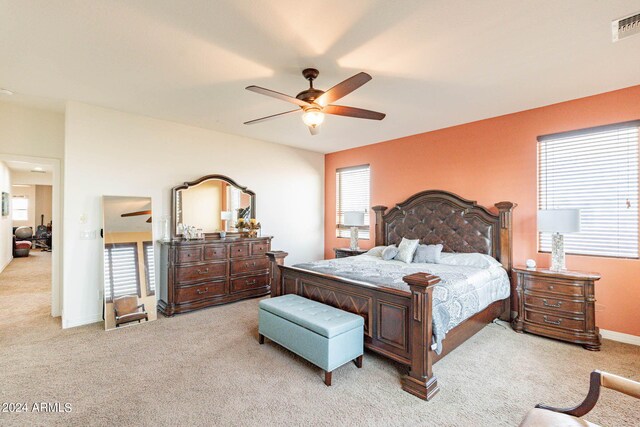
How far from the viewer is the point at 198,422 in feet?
6.71

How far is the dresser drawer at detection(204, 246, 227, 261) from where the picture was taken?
451 centimetres

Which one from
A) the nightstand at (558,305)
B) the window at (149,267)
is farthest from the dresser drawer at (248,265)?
the nightstand at (558,305)

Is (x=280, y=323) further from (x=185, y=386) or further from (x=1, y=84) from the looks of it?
(x=1, y=84)

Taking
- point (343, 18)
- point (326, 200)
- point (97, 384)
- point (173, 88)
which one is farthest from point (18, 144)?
point (326, 200)

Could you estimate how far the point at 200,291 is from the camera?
4.44 meters

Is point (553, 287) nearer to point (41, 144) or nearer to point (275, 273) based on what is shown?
point (275, 273)

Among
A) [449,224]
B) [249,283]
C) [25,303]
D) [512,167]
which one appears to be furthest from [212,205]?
[512,167]

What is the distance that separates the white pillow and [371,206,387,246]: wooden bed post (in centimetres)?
138

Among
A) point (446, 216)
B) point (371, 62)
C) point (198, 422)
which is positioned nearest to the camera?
point (198, 422)

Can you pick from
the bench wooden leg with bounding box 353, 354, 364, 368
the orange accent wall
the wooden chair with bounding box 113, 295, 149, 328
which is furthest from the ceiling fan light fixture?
the wooden chair with bounding box 113, 295, 149, 328

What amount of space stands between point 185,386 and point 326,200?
16.3 ft

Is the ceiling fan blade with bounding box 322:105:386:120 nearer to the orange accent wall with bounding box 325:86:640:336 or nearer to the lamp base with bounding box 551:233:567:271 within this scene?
the orange accent wall with bounding box 325:86:640:336

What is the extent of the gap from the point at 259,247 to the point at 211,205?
1111mm

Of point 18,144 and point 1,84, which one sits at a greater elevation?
point 1,84
